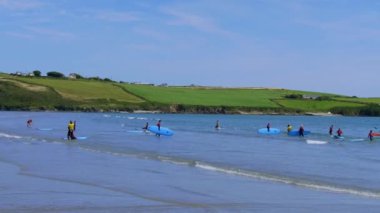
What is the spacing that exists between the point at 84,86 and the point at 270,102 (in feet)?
158

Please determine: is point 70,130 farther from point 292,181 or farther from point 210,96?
point 210,96

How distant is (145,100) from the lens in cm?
16500

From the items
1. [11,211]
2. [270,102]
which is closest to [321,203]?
[11,211]

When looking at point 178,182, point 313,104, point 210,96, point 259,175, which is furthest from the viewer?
point 210,96

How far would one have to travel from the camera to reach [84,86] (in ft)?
579

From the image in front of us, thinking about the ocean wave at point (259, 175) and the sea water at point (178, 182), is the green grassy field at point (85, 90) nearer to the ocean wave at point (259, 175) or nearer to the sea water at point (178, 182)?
the sea water at point (178, 182)

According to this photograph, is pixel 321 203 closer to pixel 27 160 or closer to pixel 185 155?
pixel 27 160

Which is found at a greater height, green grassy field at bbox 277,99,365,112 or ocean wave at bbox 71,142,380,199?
green grassy field at bbox 277,99,365,112

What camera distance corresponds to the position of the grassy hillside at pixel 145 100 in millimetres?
157625

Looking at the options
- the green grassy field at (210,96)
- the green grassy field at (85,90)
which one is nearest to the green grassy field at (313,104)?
the green grassy field at (210,96)

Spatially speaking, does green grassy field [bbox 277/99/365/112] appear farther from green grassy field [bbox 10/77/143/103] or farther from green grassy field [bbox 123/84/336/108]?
green grassy field [bbox 10/77/143/103]

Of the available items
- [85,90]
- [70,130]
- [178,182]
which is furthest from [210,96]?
[178,182]

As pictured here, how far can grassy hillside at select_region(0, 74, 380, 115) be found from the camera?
517 ft

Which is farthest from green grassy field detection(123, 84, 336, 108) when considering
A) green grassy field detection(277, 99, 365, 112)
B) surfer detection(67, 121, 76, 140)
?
surfer detection(67, 121, 76, 140)
